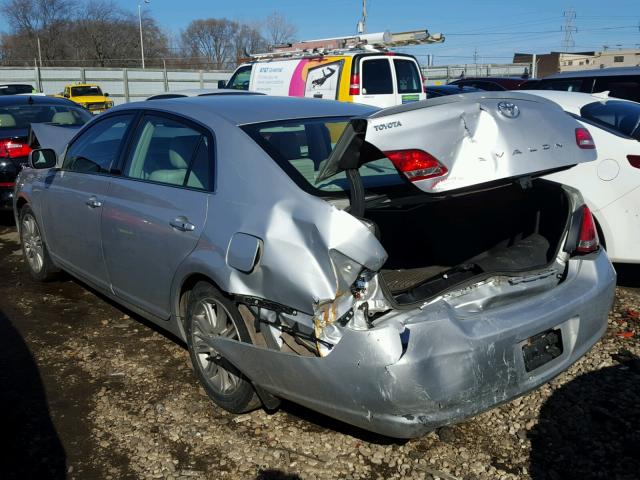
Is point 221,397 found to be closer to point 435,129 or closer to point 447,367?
point 447,367

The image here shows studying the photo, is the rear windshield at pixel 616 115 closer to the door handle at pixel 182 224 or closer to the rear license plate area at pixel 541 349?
the rear license plate area at pixel 541 349

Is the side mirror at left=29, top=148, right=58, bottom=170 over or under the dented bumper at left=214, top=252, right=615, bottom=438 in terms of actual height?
over

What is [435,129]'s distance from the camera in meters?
2.67

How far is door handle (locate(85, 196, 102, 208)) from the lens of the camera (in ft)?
13.9

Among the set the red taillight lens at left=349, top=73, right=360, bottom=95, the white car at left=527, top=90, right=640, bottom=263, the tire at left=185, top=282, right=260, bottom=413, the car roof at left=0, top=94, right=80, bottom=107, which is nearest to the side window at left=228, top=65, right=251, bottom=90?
the red taillight lens at left=349, top=73, right=360, bottom=95

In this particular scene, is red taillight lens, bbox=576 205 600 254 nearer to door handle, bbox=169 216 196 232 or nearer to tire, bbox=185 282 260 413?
tire, bbox=185 282 260 413

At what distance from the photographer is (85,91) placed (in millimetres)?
28312

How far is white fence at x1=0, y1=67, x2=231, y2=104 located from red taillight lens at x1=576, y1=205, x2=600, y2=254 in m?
31.6

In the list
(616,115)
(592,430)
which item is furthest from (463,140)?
(616,115)

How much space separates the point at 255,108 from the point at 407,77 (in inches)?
373

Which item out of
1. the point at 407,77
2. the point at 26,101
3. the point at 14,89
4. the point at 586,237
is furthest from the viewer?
the point at 14,89

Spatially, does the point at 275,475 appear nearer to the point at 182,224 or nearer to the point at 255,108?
the point at 182,224

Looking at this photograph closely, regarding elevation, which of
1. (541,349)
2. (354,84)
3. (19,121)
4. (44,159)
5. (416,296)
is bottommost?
(541,349)

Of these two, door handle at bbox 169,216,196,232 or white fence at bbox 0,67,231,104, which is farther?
white fence at bbox 0,67,231,104
